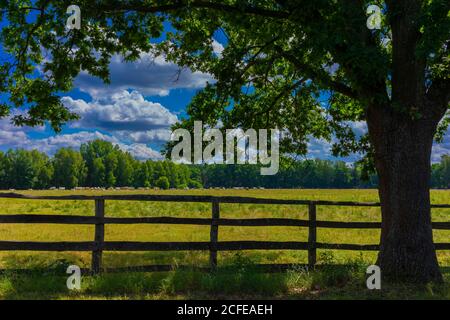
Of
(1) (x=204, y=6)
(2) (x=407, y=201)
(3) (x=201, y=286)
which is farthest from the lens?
(1) (x=204, y=6)

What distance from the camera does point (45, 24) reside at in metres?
12.7

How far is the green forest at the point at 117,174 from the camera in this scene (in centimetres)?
14112

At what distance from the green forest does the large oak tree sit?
9955 centimetres

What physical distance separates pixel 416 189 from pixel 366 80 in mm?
2690

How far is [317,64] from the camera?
11.7 metres

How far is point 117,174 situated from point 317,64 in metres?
A: 150

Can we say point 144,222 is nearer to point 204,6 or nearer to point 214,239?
point 214,239

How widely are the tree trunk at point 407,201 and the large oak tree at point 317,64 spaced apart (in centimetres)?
2

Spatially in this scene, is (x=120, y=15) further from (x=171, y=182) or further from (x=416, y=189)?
(x=171, y=182)

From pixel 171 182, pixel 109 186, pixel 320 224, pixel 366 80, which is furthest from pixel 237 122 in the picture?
pixel 171 182

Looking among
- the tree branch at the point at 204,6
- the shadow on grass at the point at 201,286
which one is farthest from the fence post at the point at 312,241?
the tree branch at the point at 204,6

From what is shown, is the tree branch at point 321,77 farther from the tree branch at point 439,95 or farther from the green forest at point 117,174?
the green forest at point 117,174

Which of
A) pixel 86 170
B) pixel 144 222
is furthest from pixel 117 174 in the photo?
pixel 144 222
